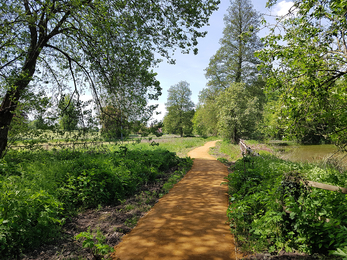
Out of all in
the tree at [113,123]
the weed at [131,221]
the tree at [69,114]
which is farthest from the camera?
the tree at [113,123]

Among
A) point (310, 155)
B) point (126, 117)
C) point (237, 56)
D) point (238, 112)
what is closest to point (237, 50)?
point (237, 56)

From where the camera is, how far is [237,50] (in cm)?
2641

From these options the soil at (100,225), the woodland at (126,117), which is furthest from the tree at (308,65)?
the soil at (100,225)

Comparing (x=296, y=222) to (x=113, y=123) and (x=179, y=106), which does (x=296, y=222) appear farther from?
(x=179, y=106)

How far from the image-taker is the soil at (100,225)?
11.0 ft

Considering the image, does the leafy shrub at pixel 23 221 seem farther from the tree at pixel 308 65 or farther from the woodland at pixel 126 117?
the tree at pixel 308 65

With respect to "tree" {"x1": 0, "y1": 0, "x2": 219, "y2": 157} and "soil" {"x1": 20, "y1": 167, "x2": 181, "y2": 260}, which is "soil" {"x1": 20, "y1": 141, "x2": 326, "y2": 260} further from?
"tree" {"x1": 0, "y1": 0, "x2": 219, "y2": 157}

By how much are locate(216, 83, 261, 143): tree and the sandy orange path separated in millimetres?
18182

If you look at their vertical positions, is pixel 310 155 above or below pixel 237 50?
below

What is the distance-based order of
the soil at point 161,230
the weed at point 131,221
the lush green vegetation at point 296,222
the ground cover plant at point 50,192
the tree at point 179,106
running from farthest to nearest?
the tree at point 179,106, the weed at point 131,221, the soil at point 161,230, the ground cover plant at point 50,192, the lush green vegetation at point 296,222

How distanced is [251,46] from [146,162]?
2332 cm

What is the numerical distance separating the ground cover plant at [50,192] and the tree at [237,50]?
2205cm

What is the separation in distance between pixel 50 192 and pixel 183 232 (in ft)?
10.5

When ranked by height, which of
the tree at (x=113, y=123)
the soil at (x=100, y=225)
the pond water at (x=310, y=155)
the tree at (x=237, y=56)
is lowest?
the soil at (x=100, y=225)
